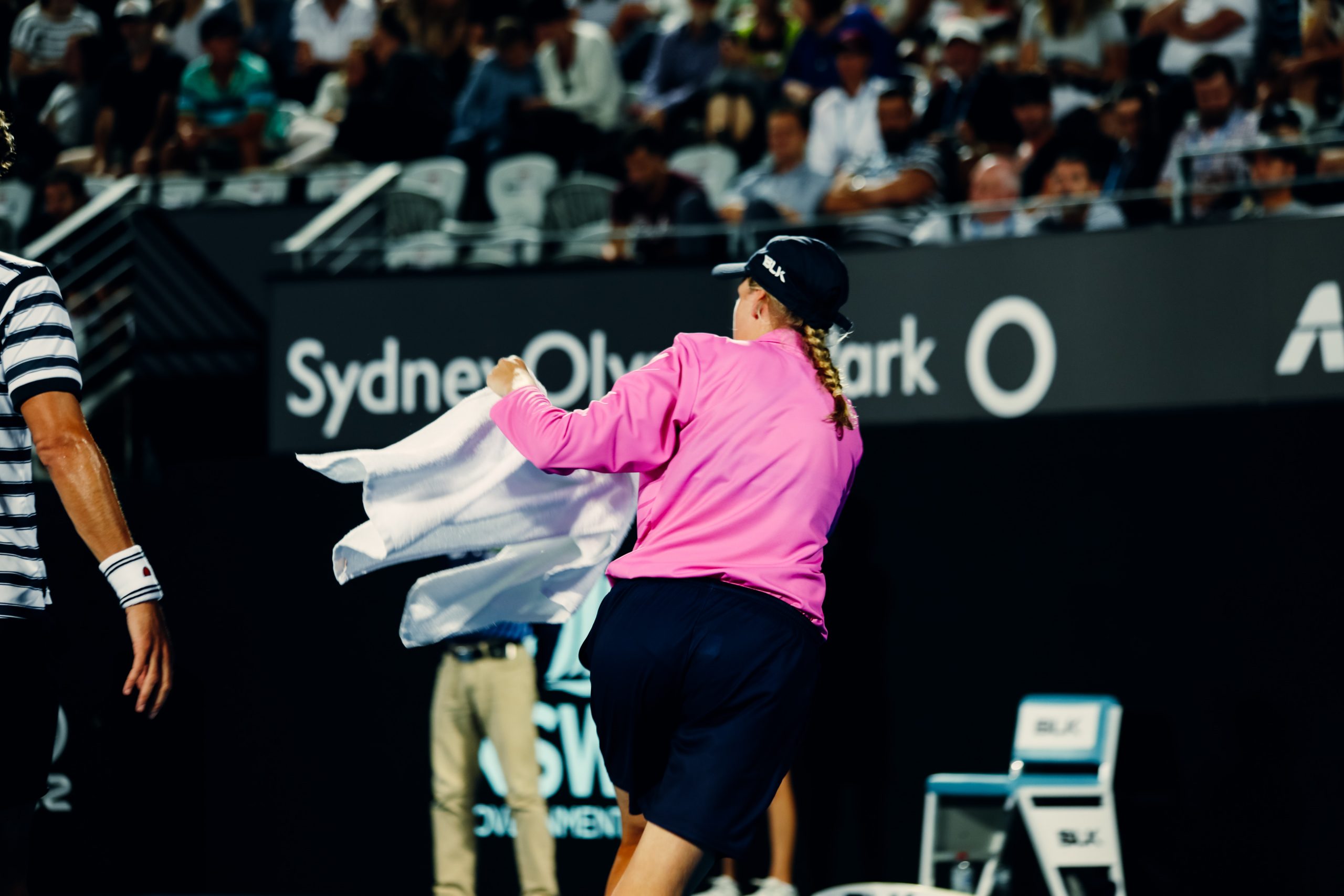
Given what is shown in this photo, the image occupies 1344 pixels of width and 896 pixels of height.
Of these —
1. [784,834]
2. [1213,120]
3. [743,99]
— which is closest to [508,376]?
[784,834]

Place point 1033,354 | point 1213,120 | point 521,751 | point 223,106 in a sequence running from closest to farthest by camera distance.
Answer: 1. point 521,751
2. point 1033,354
3. point 1213,120
4. point 223,106

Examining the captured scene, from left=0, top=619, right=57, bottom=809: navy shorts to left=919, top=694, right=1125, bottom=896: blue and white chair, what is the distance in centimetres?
403

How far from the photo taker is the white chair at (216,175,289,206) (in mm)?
8875

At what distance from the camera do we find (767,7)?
10.2 meters

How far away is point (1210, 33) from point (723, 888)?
4.92m

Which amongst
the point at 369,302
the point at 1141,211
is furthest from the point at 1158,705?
the point at 369,302

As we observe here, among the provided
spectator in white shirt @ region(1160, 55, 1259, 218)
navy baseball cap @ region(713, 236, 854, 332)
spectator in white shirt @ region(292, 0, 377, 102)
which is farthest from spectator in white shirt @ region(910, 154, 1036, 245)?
spectator in white shirt @ region(292, 0, 377, 102)

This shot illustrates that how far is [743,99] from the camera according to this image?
8.99m

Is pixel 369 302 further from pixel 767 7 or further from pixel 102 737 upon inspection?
pixel 767 7

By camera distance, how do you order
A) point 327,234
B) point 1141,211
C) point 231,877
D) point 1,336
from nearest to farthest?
1. point 1,336
2. point 1141,211
3. point 231,877
4. point 327,234

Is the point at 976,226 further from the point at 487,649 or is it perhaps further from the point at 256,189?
the point at 256,189

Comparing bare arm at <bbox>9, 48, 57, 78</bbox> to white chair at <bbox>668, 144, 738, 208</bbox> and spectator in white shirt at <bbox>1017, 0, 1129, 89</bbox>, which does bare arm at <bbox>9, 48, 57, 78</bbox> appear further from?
spectator in white shirt at <bbox>1017, 0, 1129, 89</bbox>

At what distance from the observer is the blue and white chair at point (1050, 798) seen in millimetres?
6000

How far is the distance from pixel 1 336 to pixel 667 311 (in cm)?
439
